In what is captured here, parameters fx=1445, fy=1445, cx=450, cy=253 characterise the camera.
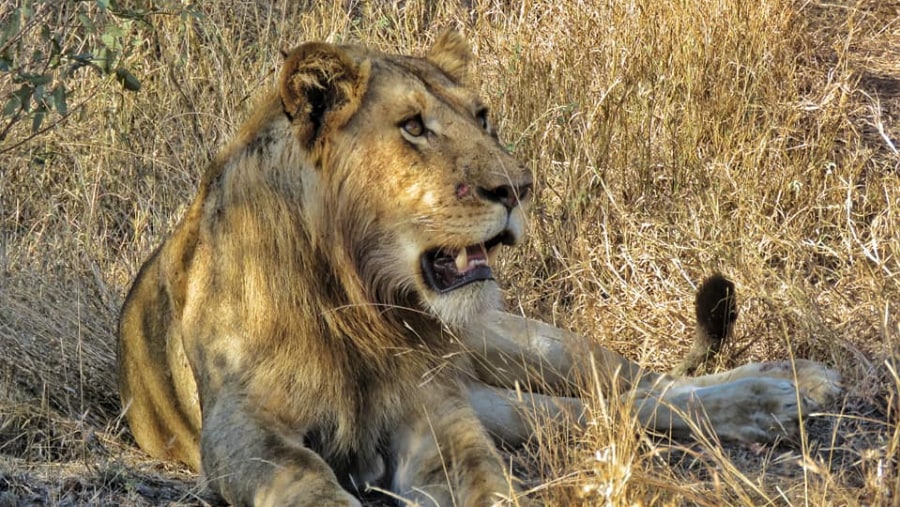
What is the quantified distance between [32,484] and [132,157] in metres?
2.85

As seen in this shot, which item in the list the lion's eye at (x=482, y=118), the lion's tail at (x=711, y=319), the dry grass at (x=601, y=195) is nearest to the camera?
the lion's eye at (x=482, y=118)

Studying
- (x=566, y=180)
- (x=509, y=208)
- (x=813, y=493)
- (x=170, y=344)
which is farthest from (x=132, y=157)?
(x=813, y=493)

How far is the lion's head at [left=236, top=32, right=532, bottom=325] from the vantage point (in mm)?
3275

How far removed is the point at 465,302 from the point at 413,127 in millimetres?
427

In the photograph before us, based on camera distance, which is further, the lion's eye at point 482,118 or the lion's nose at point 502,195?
the lion's eye at point 482,118

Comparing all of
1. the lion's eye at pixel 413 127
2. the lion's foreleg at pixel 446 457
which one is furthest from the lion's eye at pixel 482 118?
the lion's foreleg at pixel 446 457

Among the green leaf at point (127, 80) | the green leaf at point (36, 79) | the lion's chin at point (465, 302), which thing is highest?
the green leaf at point (36, 79)

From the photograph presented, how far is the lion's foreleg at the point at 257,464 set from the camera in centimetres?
317

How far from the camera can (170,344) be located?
154 inches

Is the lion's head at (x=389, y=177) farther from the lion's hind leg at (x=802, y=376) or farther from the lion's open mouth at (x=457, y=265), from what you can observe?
the lion's hind leg at (x=802, y=376)

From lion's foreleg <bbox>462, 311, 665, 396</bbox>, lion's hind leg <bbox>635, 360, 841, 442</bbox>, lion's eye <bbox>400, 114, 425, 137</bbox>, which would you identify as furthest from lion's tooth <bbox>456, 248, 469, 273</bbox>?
lion's foreleg <bbox>462, 311, 665, 396</bbox>

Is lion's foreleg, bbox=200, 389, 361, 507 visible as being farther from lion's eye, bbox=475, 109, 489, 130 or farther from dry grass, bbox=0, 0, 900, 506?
lion's eye, bbox=475, 109, 489, 130

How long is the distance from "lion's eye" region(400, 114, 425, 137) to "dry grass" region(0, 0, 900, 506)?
78 centimetres

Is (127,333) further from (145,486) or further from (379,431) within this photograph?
(379,431)
